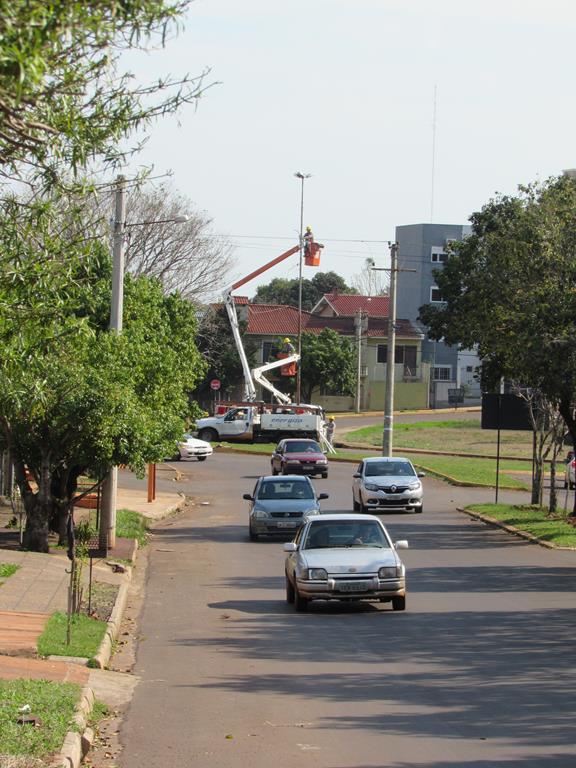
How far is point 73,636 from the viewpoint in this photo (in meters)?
14.6

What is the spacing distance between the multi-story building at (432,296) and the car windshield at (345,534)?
231 feet

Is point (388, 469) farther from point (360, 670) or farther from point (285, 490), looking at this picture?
point (360, 670)

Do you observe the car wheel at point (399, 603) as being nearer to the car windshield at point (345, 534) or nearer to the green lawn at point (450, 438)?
the car windshield at point (345, 534)

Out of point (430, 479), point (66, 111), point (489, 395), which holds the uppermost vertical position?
point (66, 111)

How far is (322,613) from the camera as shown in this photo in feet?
61.4

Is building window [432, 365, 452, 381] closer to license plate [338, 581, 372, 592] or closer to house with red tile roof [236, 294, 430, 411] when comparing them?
house with red tile roof [236, 294, 430, 411]

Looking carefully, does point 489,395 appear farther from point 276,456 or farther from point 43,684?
point 43,684

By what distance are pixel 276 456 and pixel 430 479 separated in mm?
6205

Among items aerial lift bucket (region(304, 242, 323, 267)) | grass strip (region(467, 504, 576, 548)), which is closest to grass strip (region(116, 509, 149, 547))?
grass strip (region(467, 504, 576, 548))

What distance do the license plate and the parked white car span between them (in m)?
17.4

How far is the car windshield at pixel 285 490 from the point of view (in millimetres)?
30094

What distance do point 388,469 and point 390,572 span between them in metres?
18.7

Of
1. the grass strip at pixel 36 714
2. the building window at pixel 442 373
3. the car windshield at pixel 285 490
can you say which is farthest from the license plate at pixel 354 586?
the building window at pixel 442 373

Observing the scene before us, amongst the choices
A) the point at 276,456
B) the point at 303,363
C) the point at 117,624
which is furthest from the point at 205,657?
the point at 303,363
